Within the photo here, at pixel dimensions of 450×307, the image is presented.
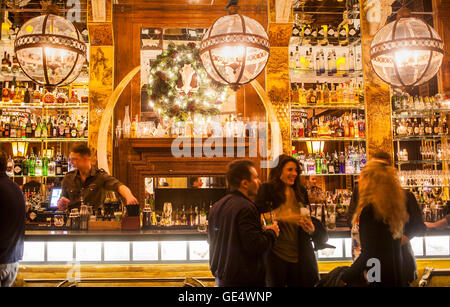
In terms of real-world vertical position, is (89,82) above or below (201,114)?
above

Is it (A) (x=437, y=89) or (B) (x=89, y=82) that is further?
(A) (x=437, y=89)

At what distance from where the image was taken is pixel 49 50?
3.26m

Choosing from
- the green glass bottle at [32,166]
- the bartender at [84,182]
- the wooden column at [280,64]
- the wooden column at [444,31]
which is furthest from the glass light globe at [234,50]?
the wooden column at [444,31]

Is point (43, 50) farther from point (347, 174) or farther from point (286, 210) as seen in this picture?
point (347, 174)

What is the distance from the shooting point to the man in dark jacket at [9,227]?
2.63m

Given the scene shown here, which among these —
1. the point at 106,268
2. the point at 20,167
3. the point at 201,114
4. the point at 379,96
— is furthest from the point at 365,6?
the point at 20,167

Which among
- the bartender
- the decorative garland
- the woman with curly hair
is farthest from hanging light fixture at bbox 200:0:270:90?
the decorative garland

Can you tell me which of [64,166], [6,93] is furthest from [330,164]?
[6,93]

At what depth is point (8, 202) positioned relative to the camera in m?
2.64

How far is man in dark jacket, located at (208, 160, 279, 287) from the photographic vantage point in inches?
90.0

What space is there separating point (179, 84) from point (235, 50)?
2.28 meters

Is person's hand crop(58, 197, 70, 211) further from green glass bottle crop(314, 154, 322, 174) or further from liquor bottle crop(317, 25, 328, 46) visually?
liquor bottle crop(317, 25, 328, 46)

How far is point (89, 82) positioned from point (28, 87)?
1189 millimetres

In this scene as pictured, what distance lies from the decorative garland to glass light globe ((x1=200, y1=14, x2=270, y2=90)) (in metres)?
2.06
